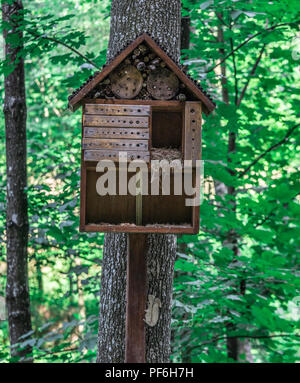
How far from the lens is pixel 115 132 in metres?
2.34

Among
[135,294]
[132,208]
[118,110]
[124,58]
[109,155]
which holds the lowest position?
[135,294]

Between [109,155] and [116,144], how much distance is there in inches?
2.6

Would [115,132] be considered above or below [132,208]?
above

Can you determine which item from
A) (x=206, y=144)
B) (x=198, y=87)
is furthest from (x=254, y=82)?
(x=198, y=87)

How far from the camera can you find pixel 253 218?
3.91m

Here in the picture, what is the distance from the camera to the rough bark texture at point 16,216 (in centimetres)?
457

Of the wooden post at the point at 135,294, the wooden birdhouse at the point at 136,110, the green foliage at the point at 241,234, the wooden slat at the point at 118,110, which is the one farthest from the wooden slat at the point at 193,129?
the green foliage at the point at 241,234

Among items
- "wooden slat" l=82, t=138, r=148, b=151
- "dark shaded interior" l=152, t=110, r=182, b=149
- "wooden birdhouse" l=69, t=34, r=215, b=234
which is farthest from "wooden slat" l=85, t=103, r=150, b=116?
"dark shaded interior" l=152, t=110, r=182, b=149

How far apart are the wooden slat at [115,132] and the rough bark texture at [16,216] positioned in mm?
2450

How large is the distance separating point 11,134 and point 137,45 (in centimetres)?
269

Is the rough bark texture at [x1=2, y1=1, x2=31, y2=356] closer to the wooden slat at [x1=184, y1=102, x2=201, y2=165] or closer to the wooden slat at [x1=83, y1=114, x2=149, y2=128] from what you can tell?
the wooden slat at [x1=83, y1=114, x2=149, y2=128]

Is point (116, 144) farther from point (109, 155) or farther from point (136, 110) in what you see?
point (136, 110)

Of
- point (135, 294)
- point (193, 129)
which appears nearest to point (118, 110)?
point (193, 129)
